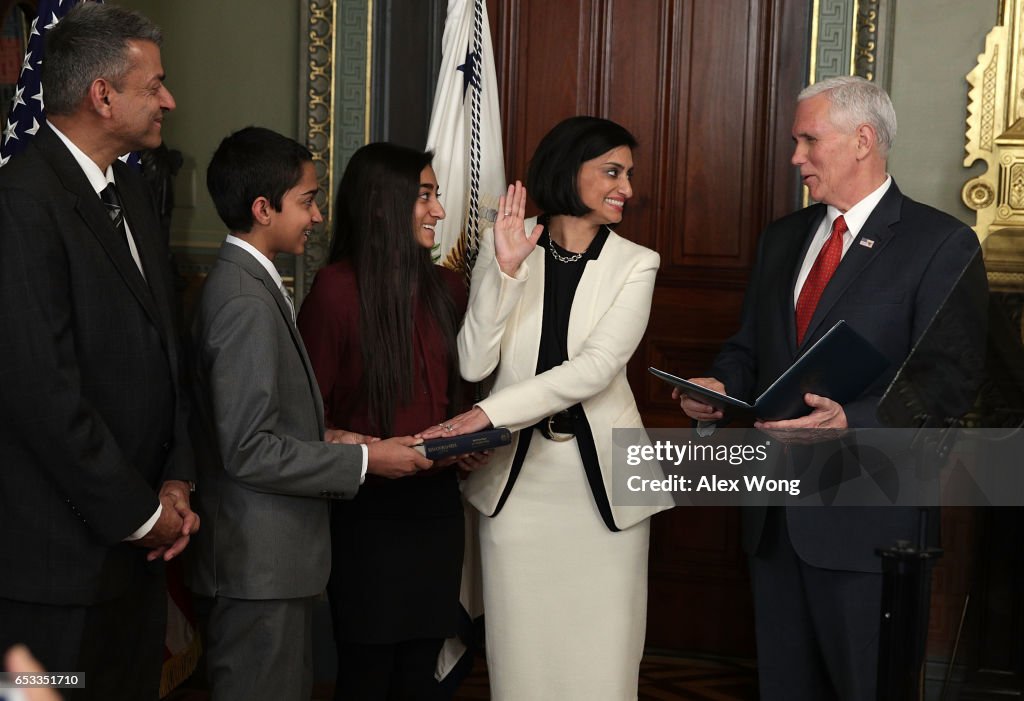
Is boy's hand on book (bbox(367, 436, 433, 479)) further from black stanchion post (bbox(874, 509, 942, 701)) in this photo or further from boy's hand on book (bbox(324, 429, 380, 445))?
black stanchion post (bbox(874, 509, 942, 701))

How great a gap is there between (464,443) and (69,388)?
2.86 feet

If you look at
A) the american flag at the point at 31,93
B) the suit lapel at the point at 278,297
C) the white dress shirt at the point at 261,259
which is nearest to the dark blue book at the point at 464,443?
the white dress shirt at the point at 261,259

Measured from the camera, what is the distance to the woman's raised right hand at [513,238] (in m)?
2.73

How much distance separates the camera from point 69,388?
6.63ft

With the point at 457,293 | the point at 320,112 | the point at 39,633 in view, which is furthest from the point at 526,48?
the point at 39,633

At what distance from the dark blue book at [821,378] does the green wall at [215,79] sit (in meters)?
2.13

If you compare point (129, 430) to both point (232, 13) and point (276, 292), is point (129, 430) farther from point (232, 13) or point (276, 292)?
point (232, 13)

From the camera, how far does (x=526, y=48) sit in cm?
417

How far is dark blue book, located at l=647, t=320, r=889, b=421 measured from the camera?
2.26 metres

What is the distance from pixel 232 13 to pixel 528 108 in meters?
1.09

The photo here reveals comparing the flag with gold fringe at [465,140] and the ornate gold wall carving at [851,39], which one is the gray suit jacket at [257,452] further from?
the ornate gold wall carving at [851,39]

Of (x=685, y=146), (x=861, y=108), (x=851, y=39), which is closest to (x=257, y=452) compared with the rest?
(x=861, y=108)

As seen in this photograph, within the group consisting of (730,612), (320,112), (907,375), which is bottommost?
(730,612)

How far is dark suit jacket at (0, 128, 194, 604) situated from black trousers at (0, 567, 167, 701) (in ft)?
0.15
